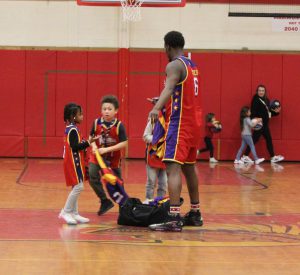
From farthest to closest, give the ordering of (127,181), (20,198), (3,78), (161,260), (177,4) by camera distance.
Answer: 1. (3,78)
2. (177,4)
3. (127,181)
4. (20,198)
5. (161,260)

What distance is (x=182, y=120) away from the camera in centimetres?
685

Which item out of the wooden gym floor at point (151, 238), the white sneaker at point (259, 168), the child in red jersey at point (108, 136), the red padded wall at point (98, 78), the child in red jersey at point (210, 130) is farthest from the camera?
the red padded wall at point (98, 78)

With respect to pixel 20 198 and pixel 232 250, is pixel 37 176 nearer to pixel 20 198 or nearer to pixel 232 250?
pixel 20 198

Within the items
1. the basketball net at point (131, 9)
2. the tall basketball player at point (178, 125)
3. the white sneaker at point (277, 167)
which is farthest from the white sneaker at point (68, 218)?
the white sneaker at point (277, 167)

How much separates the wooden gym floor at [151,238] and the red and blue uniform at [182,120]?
0.84 m

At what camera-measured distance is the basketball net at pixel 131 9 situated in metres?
13.9

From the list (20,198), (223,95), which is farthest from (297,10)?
(20,198)

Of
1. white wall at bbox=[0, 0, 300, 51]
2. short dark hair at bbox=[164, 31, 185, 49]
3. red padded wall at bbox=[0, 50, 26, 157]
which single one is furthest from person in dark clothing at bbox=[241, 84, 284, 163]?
short dark hair at bbox=[164, 31, 185, 49]

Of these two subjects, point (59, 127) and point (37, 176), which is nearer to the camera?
point (37, 176)

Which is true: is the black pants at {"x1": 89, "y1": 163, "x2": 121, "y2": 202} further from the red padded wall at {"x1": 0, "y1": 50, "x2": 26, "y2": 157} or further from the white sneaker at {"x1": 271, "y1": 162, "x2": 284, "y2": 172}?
the red padded wall at {"x1": 0, "y1": 50, "x2": 26, "y2": 157}

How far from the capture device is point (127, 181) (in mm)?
11328

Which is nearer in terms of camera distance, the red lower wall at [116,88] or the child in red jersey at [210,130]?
the child in red jersey at [210,130]

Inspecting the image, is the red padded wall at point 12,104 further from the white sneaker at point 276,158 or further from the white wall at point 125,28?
the white sneaker at point 276,158

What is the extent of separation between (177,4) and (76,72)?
3322 mm
